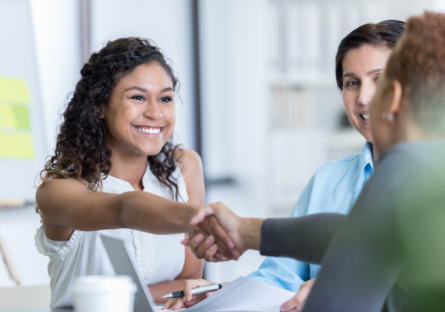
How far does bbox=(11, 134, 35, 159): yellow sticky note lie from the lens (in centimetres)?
247

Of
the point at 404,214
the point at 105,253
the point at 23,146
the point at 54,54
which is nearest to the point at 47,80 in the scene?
the point at 54,54

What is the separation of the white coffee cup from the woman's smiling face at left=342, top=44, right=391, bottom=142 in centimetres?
86

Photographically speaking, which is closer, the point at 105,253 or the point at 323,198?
the point at 105,253

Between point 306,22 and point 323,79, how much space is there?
0.40 metres

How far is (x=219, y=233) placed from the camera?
923 mm

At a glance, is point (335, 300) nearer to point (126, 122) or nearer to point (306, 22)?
point (126, 122)

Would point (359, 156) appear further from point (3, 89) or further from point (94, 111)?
point (3, 89)

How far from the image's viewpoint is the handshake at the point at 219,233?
90 cm

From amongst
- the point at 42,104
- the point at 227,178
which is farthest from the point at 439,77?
the point at 227,178

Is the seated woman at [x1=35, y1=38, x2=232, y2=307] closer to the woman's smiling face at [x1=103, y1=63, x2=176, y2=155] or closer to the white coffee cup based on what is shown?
the woman's smiling face at [x1=103, y1=63, x2=176, y2=155]

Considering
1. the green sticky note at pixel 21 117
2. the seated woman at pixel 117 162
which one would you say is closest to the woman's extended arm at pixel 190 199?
the seated woman at pixel 117 162

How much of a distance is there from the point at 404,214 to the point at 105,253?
918 millimetres

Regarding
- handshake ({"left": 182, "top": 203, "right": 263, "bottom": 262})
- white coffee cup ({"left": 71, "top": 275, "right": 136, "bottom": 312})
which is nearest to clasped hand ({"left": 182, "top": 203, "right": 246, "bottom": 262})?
handshake ({"left": 182, "top": 203, "right": 263, "bottom": 262})

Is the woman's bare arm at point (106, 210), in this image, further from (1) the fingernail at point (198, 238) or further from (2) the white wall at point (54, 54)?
(2) the white wall at point (54, 54)
